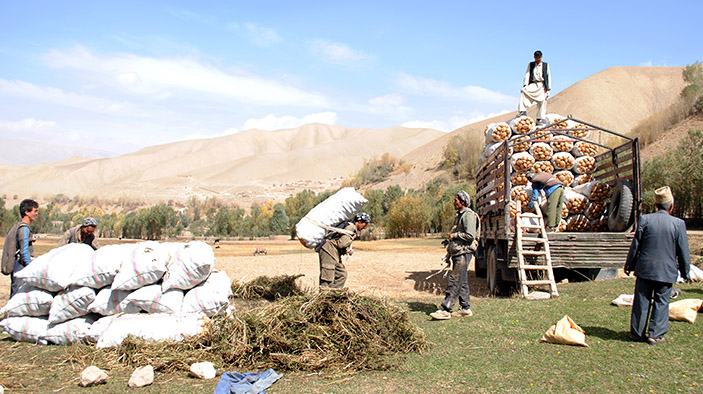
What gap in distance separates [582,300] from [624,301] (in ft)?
2.28

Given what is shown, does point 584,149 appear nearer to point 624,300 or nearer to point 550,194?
point 550,194

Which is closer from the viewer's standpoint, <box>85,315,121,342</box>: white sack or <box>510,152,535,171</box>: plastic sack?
<box>85,315,121,342</box>: white sack

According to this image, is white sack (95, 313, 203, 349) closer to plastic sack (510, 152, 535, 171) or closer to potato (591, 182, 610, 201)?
plastic sack (510, 152, 535, 171)

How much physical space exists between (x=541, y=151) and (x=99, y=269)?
8775 millimetres

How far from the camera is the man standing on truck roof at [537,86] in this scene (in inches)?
500

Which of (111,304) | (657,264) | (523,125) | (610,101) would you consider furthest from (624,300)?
(610,101)

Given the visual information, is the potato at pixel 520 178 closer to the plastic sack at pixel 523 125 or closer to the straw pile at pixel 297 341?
the plastic sack at pixel 523 125

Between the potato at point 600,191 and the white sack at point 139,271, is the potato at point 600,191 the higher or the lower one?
the higher one

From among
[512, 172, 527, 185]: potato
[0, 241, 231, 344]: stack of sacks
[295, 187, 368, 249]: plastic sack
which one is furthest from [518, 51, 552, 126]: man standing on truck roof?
[0, 241, 231, 344]: stack of sacks

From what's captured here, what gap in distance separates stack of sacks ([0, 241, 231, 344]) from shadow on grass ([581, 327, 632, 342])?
498 cm

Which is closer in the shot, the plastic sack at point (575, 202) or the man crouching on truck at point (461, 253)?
the man crouching on truck at point (461, 253)

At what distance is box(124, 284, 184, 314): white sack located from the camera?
257 inches

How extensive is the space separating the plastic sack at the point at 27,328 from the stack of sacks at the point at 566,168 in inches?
321

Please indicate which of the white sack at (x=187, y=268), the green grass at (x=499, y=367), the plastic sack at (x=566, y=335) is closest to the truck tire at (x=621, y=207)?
the green grass at (x=499, y=367)
